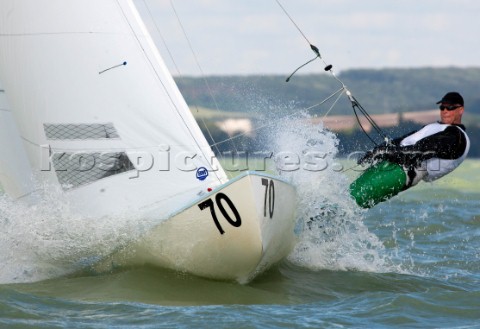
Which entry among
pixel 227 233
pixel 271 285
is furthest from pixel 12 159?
pixel 271 285

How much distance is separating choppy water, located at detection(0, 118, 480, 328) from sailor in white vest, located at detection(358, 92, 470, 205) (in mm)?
390

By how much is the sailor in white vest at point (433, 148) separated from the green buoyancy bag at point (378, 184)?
42mm

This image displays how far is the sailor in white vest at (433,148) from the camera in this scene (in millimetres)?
6488

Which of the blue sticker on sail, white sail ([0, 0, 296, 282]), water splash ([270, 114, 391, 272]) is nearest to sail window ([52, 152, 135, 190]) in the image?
white sail ([0, 0, 296, 282])

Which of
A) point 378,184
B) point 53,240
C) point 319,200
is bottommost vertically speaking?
point 53,240

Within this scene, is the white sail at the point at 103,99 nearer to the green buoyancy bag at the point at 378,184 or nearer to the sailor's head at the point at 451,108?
the green buoyancy bag at the point at 378,184

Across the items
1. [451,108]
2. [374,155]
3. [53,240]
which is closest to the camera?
[53,240]

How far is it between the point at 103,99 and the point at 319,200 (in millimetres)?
1654

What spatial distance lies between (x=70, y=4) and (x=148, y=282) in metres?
1.98

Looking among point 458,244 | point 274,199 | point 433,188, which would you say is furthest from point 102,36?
point 433,188

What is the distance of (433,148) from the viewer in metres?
6.52

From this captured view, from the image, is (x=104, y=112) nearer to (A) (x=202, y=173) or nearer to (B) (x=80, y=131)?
(B) (x=80, y=131)

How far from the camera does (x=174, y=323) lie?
16.3ft

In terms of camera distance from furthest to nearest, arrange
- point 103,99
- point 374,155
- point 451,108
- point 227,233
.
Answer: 1. point 374,155
2. point 451,108
3. point 103,99
4. point 227,233
